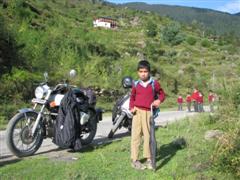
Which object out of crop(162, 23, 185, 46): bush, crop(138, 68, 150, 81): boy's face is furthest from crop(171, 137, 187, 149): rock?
crop(162, 23, 185, 46): bush

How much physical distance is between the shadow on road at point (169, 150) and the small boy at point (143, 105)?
1.43 ft

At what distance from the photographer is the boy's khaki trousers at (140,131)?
24.1 ft

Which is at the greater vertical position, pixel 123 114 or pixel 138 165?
pixel 123 114

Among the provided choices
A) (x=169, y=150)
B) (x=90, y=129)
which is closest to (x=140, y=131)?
(x=169, y=150)

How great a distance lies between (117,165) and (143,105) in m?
1.03

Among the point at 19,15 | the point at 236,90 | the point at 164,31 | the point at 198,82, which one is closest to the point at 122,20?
the point at 164,31

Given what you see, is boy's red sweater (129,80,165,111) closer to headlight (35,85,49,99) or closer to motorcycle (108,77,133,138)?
headlight (35,85,49,99)

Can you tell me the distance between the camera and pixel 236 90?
10039 mm

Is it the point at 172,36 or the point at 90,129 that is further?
Result: the point at 172,36

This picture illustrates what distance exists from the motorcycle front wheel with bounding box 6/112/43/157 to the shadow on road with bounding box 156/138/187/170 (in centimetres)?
217

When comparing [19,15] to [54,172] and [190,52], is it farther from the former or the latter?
[190,52]

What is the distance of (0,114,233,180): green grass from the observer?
6652mm

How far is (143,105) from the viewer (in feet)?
24.1

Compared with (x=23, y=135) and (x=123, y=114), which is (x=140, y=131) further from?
(x=123, y=114)
